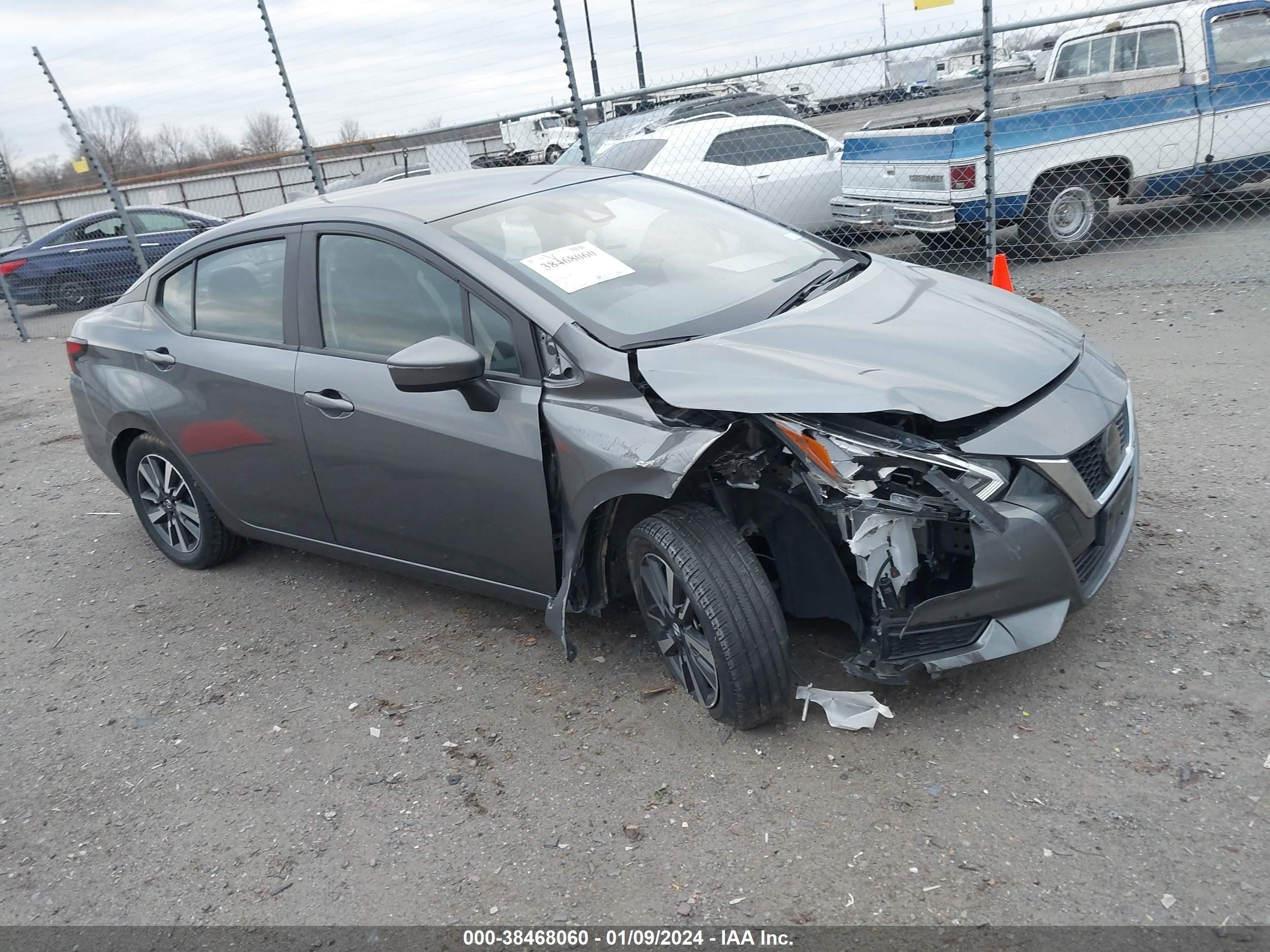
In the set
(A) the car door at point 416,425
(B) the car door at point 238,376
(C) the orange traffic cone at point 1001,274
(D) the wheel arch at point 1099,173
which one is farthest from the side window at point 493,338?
(D) the wheel arch at point 1099,173

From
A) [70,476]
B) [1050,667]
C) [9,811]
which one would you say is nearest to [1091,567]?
[1050,667]

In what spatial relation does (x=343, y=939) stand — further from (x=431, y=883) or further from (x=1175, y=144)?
(x=1175, y=144)

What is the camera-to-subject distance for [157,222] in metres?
14.3

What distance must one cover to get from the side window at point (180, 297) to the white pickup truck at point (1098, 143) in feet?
19.5

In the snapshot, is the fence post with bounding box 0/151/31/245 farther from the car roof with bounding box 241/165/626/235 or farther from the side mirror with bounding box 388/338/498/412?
the side mirror with bounding box 388/338/498/412

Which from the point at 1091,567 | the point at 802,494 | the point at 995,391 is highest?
the point at 995,391

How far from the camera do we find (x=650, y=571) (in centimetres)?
314

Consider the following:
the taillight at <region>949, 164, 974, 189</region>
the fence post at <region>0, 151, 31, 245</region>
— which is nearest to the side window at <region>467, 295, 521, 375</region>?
the taillight at <region>949, 164, 974, 189</region>

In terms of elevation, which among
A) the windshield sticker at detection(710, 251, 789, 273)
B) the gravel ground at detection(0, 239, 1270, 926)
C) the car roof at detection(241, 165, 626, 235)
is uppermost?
the car roof at detection(241, 165, 626, 235)

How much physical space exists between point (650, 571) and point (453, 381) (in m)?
0.86

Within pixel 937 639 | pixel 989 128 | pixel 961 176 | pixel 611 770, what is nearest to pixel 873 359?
pixel 937 639

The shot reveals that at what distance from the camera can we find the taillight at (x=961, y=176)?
789 cm

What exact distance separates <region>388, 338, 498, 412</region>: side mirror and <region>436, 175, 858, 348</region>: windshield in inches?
14.1

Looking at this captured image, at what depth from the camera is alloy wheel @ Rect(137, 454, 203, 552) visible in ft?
15.5
